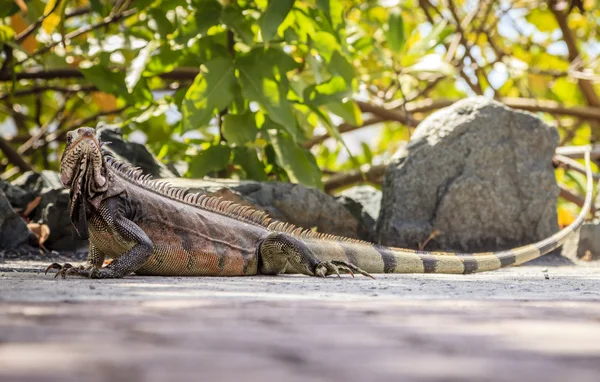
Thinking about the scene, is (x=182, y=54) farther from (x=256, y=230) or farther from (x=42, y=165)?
(x=42, y=165)

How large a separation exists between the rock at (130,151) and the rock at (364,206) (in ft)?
4.94

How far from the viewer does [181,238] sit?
426cm

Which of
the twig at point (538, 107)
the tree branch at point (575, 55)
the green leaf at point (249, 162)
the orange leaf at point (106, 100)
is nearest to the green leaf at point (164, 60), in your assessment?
the green leaf at point (249, 162)

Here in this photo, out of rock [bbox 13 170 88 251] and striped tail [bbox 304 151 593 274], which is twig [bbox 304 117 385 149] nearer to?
rock [bbox 13 170 88 251]

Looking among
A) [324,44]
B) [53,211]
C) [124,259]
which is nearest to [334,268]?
[124,259]

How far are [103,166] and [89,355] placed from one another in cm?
279

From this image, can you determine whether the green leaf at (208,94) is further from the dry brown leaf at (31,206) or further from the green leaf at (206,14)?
Result: the dry brown leaf at (31,206)

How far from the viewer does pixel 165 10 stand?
19.7ft

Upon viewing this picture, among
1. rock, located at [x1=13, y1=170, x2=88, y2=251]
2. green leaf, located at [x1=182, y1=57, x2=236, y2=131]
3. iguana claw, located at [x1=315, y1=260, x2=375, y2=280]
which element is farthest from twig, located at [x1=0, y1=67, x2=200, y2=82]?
iguana claw, located at [x1=315, y1=260, x2=375, y2=280]

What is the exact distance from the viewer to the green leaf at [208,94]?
5.52 meters

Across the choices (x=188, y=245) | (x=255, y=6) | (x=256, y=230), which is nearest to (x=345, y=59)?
(x=255, y=6)

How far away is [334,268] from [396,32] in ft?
9.54

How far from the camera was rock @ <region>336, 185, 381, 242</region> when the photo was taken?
6191 millimetres

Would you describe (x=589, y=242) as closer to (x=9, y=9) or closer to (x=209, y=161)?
(x=209, y=161)
